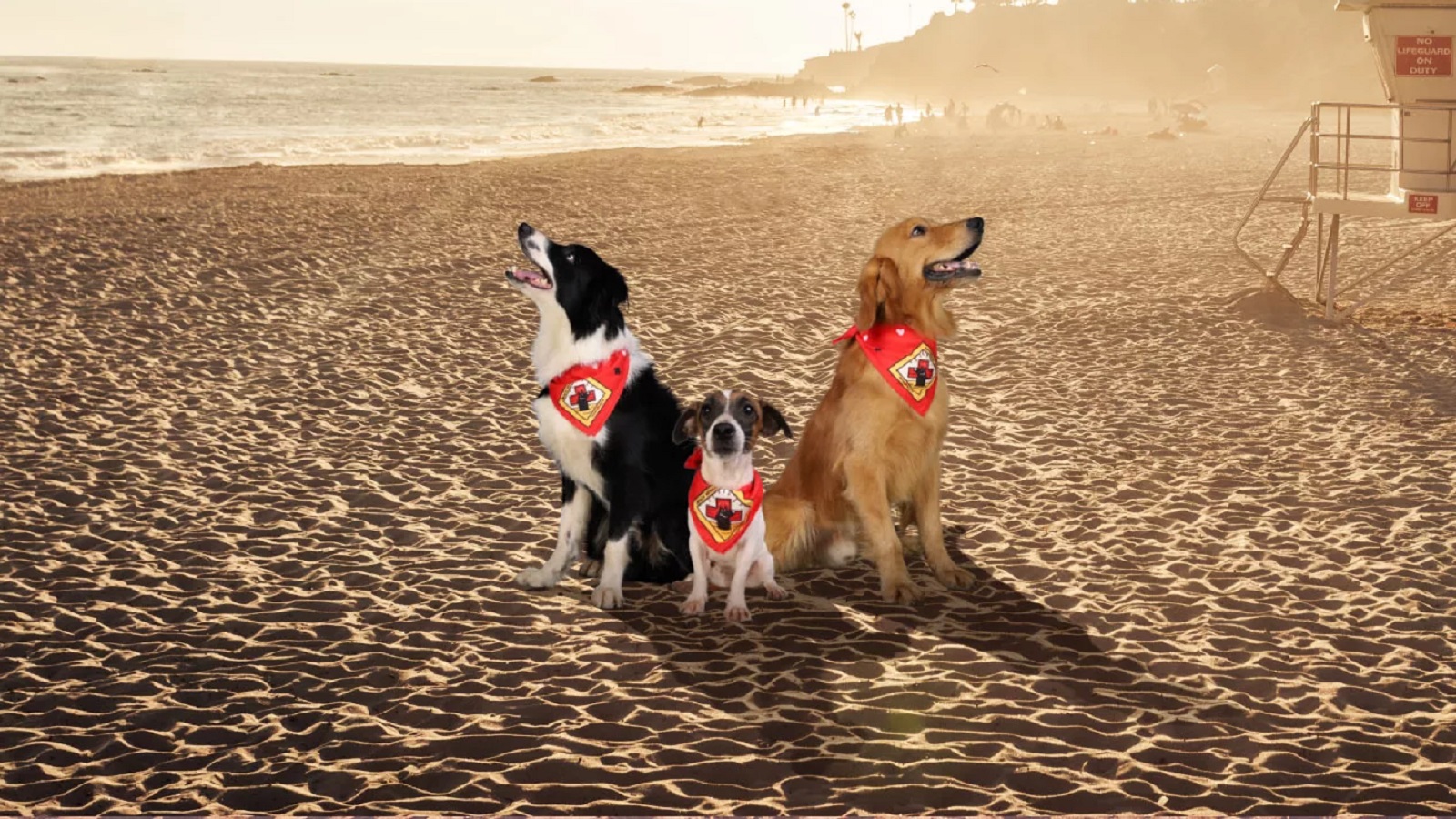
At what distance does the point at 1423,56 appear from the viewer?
1295 cm

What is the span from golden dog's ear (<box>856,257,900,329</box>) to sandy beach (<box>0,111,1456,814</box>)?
59.7 inches

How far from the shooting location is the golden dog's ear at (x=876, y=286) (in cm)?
633

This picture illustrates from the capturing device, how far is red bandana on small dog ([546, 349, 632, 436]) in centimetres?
600

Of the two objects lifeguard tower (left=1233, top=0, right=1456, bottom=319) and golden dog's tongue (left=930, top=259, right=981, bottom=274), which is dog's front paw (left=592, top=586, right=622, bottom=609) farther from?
lifeguard tower (left=1233, top=0, right=1456, bottom=319)

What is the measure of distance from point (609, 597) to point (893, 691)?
5.59 feet

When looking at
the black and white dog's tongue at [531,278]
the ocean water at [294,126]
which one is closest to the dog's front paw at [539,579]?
the black and white dog's tongue at [531,278]

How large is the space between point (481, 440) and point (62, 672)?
412cm

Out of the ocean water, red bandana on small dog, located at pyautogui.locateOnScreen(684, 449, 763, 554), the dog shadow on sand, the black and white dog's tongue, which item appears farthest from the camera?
the ocean water

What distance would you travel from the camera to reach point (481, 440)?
9531 millimetres

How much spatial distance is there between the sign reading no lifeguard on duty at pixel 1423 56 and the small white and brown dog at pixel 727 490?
34.5 feet

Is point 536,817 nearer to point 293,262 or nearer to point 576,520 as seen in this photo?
point 576,520

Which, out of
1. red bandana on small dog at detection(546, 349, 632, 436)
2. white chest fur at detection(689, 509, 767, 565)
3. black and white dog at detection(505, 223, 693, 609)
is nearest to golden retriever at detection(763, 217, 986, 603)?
white chest fur at detection(689, 509, 767, 565)

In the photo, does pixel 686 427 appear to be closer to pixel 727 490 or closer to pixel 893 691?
pixel 727 490

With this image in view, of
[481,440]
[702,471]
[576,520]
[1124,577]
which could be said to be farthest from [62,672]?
[1124,577]
